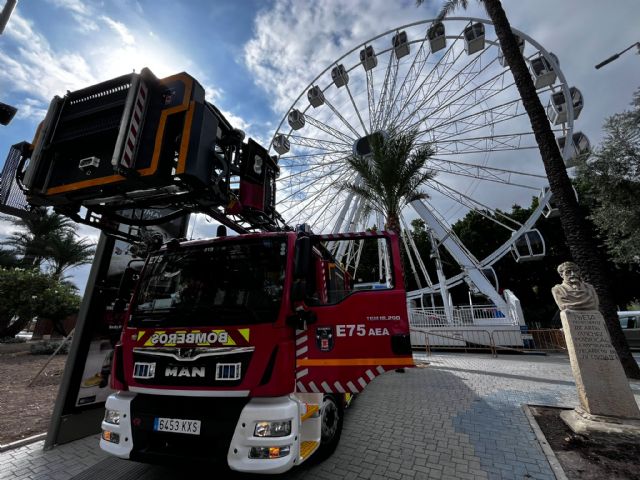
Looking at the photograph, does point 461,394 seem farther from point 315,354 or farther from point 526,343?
point 526,343

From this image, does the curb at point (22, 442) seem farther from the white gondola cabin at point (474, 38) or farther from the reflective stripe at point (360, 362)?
the white gondola cabin at point (474, 38)

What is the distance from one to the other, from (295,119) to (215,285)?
17.0 m

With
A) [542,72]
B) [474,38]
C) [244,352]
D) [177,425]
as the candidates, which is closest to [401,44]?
[474,38]

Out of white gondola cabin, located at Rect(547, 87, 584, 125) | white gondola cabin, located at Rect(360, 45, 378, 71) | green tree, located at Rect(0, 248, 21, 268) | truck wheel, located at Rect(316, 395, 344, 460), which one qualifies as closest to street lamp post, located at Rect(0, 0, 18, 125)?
truck wheel, located at Rect(316, 395, 344, 460)

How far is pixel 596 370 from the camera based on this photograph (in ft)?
15.5

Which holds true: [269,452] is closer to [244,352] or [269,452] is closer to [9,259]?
[244,352]

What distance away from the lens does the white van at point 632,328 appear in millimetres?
15047

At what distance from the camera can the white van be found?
15.0 meters

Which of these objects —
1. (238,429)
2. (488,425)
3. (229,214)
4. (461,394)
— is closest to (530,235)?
(461,394)

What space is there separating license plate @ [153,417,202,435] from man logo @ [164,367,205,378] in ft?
1.16

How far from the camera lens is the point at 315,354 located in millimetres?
3004

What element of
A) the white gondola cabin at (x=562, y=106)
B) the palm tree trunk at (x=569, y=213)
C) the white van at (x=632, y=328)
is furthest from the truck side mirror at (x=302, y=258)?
the white van at (x=632, y=328)

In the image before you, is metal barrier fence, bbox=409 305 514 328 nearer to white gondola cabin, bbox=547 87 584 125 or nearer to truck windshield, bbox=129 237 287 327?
white gondola cabin, bbox=547 87 584 125

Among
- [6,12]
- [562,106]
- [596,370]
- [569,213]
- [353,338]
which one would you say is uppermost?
[562,106]
